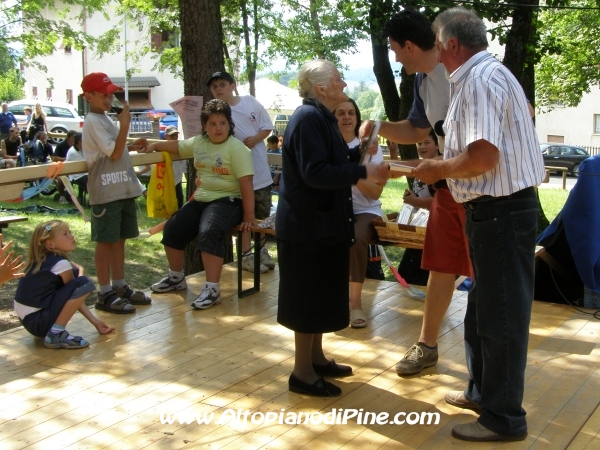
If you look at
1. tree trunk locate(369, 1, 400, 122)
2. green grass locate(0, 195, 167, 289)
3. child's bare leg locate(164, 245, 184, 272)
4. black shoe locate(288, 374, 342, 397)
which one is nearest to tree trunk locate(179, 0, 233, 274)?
child's bare leg locate(164, 245, 184, 272)

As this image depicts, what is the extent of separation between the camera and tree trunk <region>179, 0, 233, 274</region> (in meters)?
6.59

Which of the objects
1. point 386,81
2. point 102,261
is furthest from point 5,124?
point 102,261

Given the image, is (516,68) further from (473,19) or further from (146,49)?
(146,49)

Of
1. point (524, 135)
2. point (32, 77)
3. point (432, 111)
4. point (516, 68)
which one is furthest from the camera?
point (32, 77)

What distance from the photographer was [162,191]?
592cm

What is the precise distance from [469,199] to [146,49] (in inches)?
780

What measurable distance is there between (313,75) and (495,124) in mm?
1009

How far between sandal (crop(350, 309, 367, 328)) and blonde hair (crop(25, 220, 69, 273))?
189 centimetres

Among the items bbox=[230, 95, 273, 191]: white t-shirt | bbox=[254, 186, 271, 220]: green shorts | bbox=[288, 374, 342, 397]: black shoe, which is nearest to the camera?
bbox=[288, 374, 342, 397]: black shoe

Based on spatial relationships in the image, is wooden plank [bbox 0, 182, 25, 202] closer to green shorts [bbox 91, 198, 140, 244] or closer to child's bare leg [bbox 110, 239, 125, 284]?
green shorts [bbox 91, 198, 140, 244]

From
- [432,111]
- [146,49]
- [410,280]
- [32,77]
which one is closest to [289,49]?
[146,49]

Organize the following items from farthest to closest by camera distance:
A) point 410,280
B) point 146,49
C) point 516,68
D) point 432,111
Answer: point 146,49, point 516,68, point 410,280, point 432,111

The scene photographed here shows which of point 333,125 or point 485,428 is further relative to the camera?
point 333,125

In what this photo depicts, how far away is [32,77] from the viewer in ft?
169
